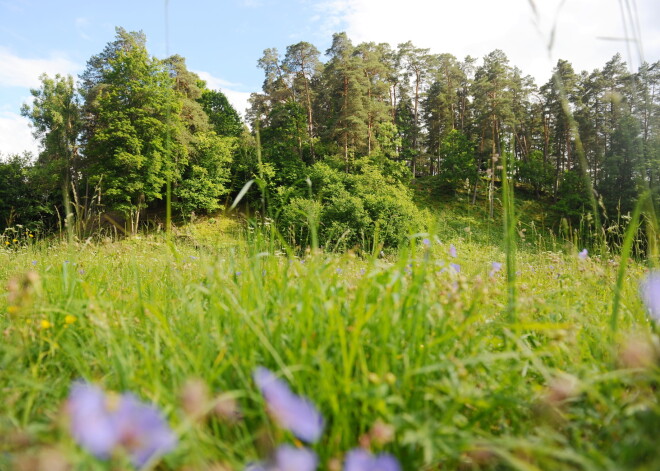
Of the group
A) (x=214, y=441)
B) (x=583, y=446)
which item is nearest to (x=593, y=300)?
(x=583, y=446)

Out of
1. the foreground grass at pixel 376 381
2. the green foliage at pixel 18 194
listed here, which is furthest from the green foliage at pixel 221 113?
the foreground grass at pixel 376 381

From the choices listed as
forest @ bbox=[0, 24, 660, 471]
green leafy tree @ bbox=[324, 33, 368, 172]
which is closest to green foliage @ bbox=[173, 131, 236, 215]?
green leafy tree @ bbox=[324, 33, 368, 172]

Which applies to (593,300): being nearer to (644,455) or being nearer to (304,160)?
(644,455)

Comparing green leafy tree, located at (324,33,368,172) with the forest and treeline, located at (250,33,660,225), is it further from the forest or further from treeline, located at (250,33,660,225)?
the forest

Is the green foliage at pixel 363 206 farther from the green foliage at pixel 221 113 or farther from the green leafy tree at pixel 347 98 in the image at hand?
the green foliage at pixel 221 113

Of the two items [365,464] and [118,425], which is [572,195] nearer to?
[365,464]

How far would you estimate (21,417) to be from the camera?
951 mm

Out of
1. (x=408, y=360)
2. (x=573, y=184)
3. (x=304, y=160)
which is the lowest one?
(x=408, y=360)

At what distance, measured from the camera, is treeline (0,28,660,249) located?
22422 mm

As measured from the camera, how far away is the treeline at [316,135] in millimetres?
22422

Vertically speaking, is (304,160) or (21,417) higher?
(304,160)

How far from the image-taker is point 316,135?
106ft

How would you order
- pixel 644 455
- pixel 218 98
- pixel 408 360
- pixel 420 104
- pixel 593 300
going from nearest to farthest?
pixel 644 455
pixel 408 360
pixel 593 300
pixel 218 98
pixel 420 104

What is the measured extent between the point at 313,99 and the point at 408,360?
31.9 m
